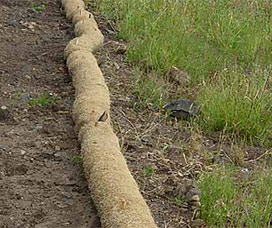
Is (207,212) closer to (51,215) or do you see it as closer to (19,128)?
(51,215)

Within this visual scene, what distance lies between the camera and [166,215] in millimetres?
3814

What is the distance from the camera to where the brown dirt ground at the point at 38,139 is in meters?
3.71

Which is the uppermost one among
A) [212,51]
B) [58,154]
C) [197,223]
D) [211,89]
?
[197,223]

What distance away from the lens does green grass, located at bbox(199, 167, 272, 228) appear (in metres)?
3.71

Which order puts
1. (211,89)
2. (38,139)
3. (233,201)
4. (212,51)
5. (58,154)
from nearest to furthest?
1. (233,201)
2. (58,154)
3. (38,139)
4. (211,89)
5. (212,51)

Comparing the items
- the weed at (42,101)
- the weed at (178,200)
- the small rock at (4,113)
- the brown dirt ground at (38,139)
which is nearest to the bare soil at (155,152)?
the weed at (178,200)

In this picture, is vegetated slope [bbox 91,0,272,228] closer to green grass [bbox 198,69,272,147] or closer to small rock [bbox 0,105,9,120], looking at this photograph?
green grass [bbox 198,69,272,147]

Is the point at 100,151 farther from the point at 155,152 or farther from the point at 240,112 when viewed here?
the point at 240,112

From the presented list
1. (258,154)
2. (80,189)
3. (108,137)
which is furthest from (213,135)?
(80,189)

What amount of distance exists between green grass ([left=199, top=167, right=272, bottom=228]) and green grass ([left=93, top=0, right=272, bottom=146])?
2.84 ft

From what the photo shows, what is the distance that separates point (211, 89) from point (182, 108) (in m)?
0.30

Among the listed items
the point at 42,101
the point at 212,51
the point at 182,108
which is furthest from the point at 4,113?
the point at 212,51

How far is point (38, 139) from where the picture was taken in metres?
4.48

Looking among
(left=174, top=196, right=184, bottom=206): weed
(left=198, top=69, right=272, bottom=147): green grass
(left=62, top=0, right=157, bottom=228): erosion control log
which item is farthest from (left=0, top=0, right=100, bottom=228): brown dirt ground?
(left=198, top=69, right=272, bottom=147): green grass
